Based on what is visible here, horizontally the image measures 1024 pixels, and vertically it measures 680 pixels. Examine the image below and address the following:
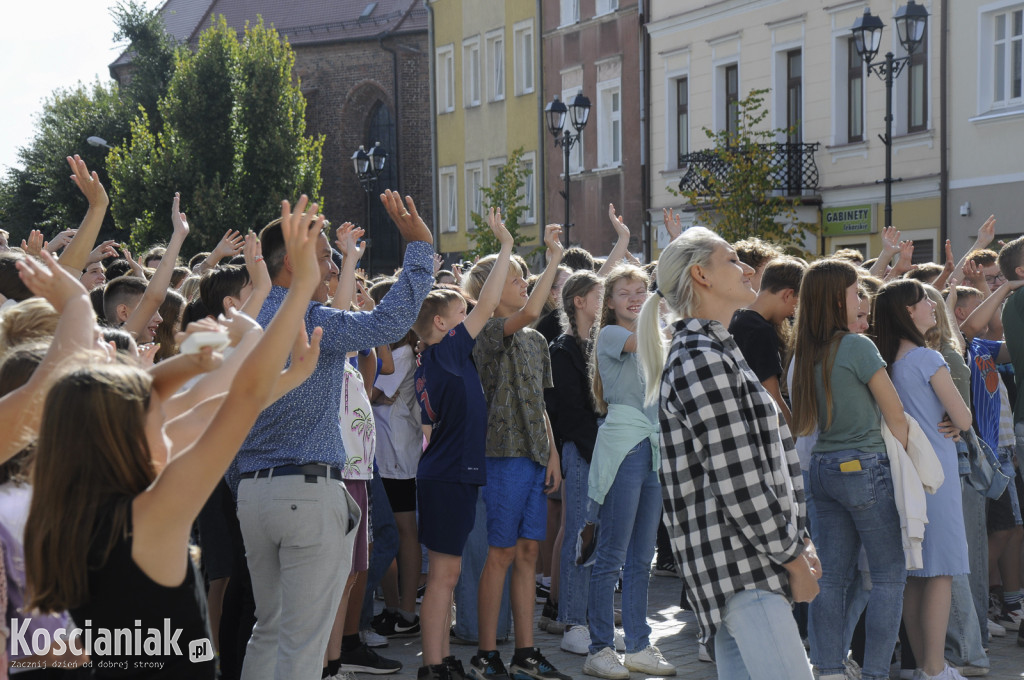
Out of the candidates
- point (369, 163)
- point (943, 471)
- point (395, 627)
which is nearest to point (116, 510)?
point (943, 471)

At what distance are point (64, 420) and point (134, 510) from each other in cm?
26

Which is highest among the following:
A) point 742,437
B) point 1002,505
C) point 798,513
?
point 742,437

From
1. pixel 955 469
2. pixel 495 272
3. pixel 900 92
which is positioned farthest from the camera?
pixel 900 92

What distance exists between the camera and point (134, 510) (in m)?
2.87

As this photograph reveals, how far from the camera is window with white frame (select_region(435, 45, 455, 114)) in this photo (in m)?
41.9

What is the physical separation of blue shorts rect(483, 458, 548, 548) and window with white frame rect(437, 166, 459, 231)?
3516 cm

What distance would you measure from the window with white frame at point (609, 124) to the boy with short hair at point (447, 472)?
2677 cm

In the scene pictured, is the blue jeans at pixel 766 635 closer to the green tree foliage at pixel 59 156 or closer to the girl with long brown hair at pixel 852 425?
the girl with long brown hair at pixel 852 425

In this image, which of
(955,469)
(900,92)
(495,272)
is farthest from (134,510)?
(900,92)

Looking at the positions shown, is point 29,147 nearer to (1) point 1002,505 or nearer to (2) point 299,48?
(2) point 299,48

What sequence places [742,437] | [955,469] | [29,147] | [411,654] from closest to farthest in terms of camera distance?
[742,437], [955,469], [411,654], [29,147]

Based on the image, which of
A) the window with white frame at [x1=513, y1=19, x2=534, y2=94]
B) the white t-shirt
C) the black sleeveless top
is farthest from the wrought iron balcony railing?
the black sleeveless top

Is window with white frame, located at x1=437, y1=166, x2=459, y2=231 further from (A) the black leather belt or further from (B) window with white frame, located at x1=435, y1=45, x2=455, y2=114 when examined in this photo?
(A) the black leather belt

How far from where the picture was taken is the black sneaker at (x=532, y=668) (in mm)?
6683
